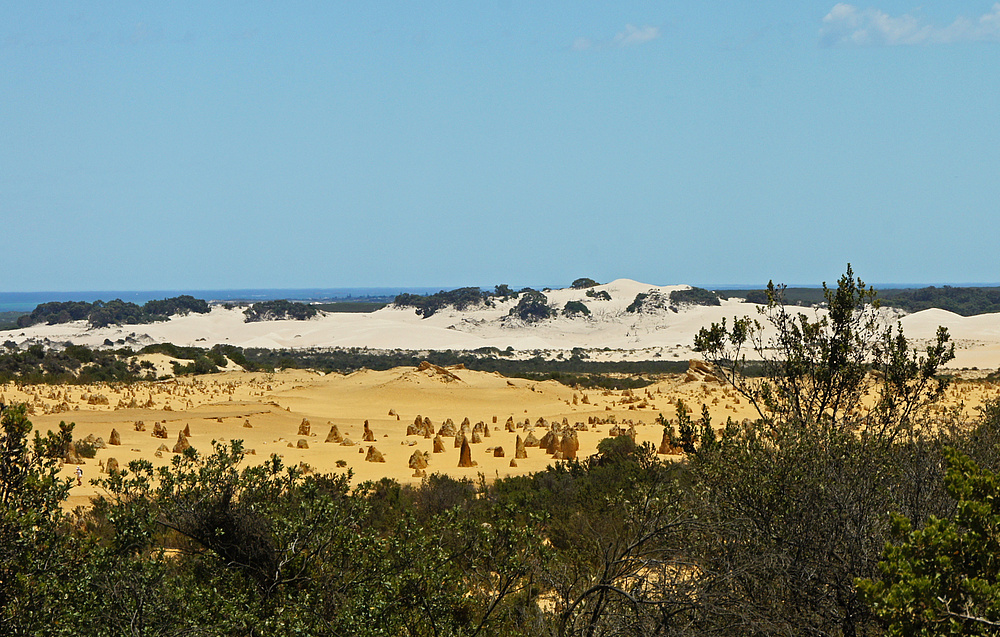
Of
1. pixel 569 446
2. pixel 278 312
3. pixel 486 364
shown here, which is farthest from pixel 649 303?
pixel 569 446

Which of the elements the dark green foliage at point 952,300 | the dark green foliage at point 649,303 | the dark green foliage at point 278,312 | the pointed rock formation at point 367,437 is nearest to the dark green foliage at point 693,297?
the dark green foliage at point 649,303

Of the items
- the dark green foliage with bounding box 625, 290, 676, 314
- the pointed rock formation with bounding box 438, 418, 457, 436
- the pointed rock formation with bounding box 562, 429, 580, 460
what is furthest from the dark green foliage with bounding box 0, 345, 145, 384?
the dark green foliage with bounding box 625, 290, 676, 314

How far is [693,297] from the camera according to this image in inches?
3625

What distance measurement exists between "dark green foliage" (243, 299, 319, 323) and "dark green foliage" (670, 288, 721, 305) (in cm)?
4299

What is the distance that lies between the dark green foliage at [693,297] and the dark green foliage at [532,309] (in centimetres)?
1331

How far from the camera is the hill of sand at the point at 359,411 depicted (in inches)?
734

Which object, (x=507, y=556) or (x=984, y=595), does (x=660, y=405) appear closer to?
(x=507, y=556)

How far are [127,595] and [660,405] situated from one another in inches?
1039

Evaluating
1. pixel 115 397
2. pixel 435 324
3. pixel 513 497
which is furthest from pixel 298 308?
pixel 513 497

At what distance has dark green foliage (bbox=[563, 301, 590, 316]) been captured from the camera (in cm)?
8912

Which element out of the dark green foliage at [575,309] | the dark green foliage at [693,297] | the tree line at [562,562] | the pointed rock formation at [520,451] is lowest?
the pointed rock formation at [520,451]

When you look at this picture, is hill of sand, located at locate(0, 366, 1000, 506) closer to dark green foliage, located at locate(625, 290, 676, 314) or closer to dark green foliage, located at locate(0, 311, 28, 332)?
dark green foliage, located at locate(625, 290, 676, 314)

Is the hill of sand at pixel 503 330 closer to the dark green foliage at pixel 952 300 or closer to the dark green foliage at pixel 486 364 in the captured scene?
the dark green foliage at pixel 486 364

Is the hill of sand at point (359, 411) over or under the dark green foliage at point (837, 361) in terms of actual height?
under
